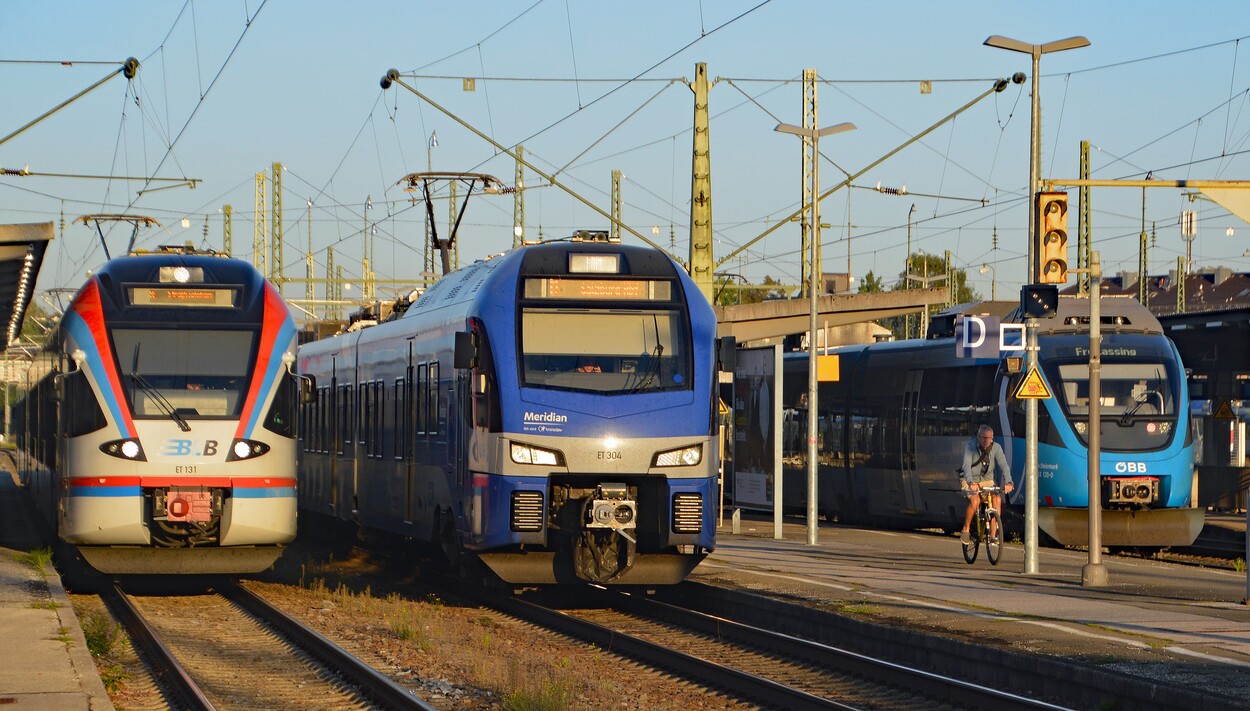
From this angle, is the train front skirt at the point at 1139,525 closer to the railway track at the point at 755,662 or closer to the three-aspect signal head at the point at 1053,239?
the three-aspect signal head at the point at 1053,239

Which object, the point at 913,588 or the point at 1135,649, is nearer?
the point at 1135,649

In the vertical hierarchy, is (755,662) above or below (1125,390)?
below

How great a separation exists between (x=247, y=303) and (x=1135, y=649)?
1053 centimetres

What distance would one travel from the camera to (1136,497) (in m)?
25.9

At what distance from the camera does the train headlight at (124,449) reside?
17.8 meters

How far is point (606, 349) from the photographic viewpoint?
16953 millimetres

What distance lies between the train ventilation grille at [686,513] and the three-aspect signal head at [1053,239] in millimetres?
5181

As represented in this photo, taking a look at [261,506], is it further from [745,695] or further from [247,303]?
[745,695]

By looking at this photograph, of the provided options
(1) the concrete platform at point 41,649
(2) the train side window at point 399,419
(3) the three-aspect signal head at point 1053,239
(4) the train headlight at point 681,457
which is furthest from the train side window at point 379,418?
(3) the three-aspect signal head at point 1053,239

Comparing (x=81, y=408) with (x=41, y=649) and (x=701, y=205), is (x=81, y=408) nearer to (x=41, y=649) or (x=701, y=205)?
(x=41, y=649)

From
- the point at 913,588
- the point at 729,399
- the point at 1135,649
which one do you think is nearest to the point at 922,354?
the point at 729,399

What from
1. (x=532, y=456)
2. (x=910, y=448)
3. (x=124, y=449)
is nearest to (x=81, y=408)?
(x=124, y=449)

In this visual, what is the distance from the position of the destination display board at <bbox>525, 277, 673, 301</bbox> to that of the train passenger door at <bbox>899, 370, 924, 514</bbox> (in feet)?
45.9

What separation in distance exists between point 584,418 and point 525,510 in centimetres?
105
